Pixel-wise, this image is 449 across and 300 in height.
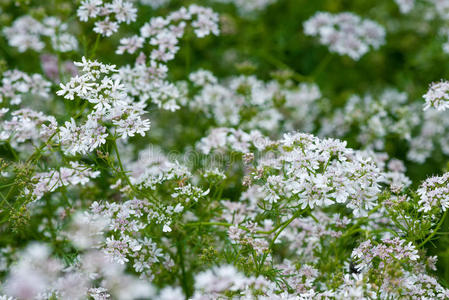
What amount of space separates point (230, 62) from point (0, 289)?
141 inches

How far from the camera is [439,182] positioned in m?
2.59

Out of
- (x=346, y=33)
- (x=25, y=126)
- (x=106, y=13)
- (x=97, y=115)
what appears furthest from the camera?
(x=346, y=33)

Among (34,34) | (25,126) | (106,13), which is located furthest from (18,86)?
(34,34)

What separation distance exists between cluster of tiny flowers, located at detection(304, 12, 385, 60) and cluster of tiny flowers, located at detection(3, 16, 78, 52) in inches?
98.1

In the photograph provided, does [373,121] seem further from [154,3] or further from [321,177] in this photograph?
[154,3]

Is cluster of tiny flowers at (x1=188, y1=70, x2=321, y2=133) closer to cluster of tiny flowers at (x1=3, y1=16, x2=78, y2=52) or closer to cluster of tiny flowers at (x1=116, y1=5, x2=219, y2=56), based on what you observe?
cluster of tiny flowers at (x1=116, y1=5, x2=219, y2=56)

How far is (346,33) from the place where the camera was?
5.04m

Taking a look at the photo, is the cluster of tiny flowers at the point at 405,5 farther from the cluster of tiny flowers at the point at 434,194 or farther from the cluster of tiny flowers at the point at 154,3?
the cluster of tiny flowers at the point at 434,194

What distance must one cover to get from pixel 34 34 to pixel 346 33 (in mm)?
3167

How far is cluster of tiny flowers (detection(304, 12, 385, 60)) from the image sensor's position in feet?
16.1

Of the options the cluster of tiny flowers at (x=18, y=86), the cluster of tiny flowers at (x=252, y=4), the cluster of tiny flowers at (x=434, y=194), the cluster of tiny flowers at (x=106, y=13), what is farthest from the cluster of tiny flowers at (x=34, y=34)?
the cluster of tiny flowers at (x=434, y=194)

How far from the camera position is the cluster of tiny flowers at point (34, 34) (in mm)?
4180

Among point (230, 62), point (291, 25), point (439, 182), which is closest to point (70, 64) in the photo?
point (230, 62)

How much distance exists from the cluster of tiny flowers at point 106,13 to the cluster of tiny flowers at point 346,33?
233 centimetres
